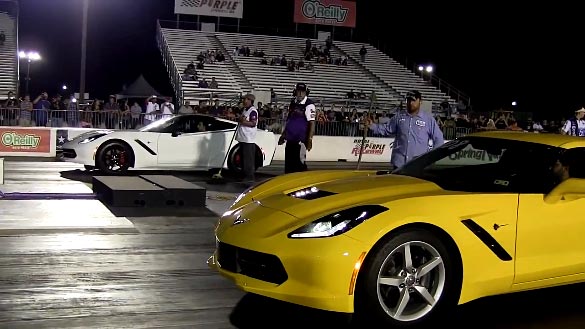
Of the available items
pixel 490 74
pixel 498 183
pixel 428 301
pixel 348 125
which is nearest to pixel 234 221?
pixel 428 301

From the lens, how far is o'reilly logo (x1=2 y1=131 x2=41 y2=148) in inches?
696

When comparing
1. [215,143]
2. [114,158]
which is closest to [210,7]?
[215,143]

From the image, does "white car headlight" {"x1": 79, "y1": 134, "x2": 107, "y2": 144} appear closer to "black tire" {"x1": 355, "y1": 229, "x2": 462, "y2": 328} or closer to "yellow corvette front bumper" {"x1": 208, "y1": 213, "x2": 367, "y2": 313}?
"yellow corvette front bumper" {"x1": 208, "y1": 213, "x2": 367, "y2": 313}

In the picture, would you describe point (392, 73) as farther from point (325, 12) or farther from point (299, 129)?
point (299, 129)

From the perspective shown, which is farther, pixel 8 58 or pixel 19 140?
pixel 8 58

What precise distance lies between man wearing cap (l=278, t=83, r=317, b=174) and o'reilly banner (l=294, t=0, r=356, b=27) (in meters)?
30.1

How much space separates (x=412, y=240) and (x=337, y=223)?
0.49 m

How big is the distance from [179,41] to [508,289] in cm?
3282

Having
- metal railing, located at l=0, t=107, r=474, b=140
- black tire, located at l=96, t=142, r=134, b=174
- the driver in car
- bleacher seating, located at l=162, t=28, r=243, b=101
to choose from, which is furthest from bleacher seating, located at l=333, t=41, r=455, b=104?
the driver in car

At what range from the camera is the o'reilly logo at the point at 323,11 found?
39.2 metres

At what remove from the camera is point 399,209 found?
433 cm

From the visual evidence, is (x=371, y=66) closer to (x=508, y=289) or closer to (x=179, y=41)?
(x=179, y=41)

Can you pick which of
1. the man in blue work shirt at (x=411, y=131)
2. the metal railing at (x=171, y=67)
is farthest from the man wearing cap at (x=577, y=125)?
the metal railing at (x=171, y=67)

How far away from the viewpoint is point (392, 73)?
38156mm
